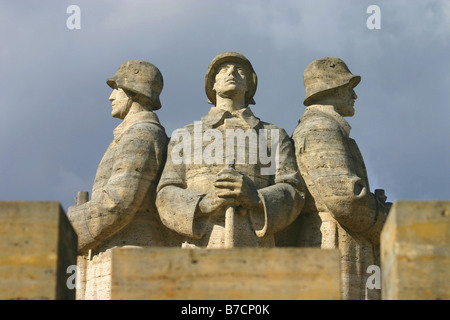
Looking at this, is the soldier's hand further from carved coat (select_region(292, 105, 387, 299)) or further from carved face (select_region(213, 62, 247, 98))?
carved face (select_region(213, 62, 247, 98))

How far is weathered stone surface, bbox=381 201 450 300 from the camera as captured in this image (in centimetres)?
1830

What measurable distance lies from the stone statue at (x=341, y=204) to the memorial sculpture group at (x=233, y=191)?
17 mm

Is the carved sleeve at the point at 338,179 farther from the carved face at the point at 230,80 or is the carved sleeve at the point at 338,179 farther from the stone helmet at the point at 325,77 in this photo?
the carved face at the point at 230,80

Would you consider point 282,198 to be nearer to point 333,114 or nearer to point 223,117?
point 223,117

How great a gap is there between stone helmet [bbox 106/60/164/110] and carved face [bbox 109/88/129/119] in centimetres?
19

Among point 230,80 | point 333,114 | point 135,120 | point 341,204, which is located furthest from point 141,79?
point 341,204

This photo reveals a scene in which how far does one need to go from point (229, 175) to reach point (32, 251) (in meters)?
5.76

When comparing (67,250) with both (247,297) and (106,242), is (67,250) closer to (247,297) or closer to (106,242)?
(247,297)

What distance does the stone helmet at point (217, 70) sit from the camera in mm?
26000

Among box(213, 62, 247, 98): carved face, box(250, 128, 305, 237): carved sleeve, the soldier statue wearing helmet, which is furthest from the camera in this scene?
box(213, 62, 247, 98): carved face

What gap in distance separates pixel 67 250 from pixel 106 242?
214 inches

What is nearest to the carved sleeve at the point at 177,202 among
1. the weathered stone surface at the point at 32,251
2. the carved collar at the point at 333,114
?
the carved collar at the point at 333,114

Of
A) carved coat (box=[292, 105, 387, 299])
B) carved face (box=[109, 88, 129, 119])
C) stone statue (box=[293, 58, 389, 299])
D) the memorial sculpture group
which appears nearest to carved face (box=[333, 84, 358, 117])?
the memorial sculpture group
